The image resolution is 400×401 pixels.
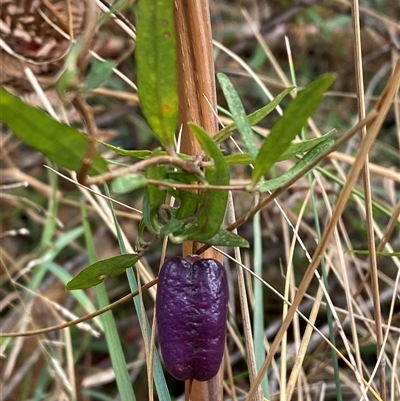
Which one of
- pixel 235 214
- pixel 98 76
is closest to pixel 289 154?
pixel 98 76

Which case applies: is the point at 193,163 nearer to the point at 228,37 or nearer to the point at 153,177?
the point at 153,177

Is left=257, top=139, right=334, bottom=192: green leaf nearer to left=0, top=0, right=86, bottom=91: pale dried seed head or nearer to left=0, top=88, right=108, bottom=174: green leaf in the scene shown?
left=0, top=88, right=108, bottom=174: green leaf

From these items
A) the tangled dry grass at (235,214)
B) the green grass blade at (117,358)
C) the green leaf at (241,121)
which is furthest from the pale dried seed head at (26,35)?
the green leaf at (241,121)

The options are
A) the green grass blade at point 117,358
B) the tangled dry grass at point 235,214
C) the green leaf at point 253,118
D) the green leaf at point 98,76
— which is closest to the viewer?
the green leaf at point 98,76

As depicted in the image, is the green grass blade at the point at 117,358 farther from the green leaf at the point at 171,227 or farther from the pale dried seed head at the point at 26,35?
the pale dried seed head at the point at 26,35

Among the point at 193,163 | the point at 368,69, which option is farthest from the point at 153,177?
the point at 368,69

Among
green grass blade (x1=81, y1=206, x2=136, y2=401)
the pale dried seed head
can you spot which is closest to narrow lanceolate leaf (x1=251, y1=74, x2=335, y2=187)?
green grass blade (x1=81, y1=206, x2=136, y2=401)

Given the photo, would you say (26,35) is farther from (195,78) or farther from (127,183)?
(127,183)
